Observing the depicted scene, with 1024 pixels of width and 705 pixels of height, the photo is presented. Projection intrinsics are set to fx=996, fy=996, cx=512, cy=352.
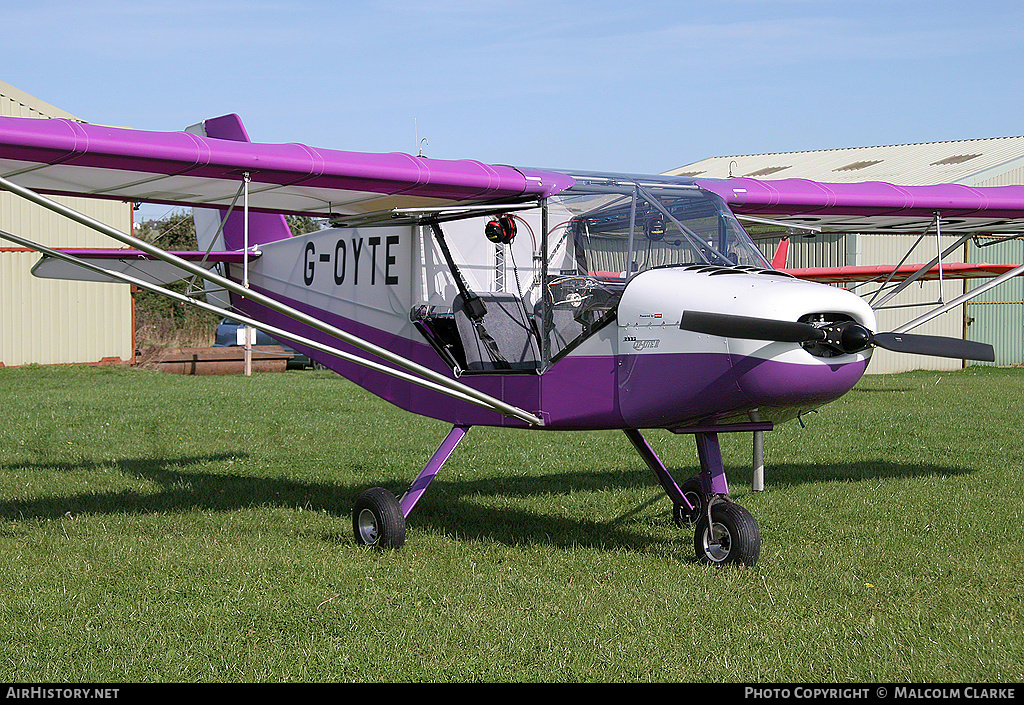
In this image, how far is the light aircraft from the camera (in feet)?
17.8

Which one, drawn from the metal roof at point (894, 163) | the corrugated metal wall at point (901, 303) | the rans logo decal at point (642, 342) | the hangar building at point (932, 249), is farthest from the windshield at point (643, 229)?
the metal roof at point (894, 163)

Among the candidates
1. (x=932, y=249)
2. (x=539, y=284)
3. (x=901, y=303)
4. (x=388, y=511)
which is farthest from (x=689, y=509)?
(x=901, y=303)

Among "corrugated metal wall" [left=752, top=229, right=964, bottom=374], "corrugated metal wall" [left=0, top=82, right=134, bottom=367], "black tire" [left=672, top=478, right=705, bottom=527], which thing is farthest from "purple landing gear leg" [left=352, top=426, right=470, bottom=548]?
"corrugated metal wall" [left=0, top=82, right=134, bottom=367]

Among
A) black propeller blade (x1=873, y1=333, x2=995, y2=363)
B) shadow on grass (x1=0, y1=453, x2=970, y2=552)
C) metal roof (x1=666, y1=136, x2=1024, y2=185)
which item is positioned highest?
metal roof (x1=666, y1=136, x2=1024, y2=185)

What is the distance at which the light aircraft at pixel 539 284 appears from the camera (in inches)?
214

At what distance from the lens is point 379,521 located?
681 centimetres

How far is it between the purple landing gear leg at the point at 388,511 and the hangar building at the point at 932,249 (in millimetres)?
16976

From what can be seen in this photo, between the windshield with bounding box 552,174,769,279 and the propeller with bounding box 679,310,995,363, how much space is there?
0.82 meters

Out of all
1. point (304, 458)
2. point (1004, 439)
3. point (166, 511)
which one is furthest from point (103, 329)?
point (1004, 439)

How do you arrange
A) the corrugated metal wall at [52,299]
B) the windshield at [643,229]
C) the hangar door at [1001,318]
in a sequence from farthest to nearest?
the hangar door at [1001,318]
the corrugated metal wall at [52,299]
the windshield at [643,229]

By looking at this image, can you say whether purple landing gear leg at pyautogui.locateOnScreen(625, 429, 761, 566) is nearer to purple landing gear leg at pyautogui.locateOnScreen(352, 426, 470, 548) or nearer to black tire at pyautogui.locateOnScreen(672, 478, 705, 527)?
black tire at pyautogui.locateOnScreen(672, 478, 705, 527)

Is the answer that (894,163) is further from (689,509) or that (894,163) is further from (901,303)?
(689,509)

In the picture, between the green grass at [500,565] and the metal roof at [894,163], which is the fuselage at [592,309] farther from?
the metal roof at [894,163]

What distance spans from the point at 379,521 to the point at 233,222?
15.1 ft
